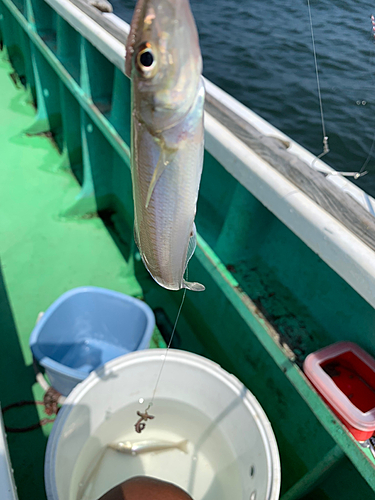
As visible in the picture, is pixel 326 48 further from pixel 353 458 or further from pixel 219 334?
pixel 353 458

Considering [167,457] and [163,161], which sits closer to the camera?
[163,161]

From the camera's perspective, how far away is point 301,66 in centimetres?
781

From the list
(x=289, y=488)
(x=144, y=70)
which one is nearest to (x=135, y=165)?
(x=144, y=70)

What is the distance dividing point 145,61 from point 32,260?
2730 millimetres

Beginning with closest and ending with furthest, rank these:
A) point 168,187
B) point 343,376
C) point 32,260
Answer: point 168,187, point 343,376, point 32,260

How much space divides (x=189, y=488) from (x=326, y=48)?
9.03 m

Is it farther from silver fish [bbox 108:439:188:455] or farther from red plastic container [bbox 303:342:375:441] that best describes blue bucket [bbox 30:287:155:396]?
red plastic container [bbox 303:342:375:441]

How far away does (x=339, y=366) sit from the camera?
63.3 inches

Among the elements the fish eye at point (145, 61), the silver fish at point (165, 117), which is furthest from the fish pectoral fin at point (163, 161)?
the fish eye at point (145, 61)

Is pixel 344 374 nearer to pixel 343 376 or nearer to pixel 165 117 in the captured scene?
pixel 343 376

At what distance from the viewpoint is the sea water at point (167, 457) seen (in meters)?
1.79

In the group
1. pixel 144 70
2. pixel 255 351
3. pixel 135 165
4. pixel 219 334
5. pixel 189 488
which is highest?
pixel 144 70

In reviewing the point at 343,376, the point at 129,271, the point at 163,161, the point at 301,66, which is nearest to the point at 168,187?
the point at 163,161

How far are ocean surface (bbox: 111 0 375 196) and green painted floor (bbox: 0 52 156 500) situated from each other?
4.00 metres
